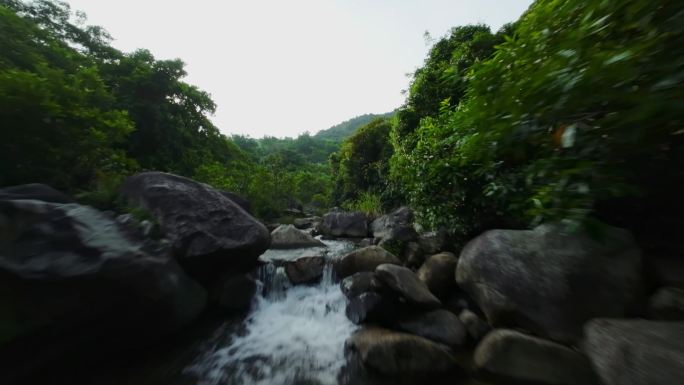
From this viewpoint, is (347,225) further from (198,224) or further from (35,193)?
(35,193)

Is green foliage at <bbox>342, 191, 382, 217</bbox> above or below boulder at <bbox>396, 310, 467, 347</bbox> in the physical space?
above

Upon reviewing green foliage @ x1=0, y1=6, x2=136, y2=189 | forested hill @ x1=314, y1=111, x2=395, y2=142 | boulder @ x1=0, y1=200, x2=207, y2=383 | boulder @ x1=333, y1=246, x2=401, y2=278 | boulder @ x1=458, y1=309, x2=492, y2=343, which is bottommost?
boulder @ x1=458, y1=309, x2=492, y2=343

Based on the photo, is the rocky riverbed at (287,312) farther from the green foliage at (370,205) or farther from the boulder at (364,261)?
the green foliage at (370,205)

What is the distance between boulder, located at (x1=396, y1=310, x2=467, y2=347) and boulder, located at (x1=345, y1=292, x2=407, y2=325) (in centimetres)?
20

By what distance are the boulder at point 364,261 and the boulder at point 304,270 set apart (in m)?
0.59

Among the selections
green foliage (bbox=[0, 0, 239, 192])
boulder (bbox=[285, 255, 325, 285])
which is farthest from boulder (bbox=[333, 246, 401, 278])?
green foliage (bbox=[0, 0, 239, 192])

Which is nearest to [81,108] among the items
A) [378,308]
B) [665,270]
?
[378,308]

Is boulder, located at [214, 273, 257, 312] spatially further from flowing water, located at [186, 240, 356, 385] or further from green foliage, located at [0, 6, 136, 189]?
green foliage, located at [0, 6, 136, 189]

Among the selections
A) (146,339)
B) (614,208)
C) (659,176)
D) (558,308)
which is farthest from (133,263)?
(614,208)

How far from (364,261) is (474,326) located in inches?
125

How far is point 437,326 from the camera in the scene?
4941mm

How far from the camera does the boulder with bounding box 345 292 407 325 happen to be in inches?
215

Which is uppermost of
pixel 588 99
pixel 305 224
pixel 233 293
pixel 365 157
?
pixel 588 99

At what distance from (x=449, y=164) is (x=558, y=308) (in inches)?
112
